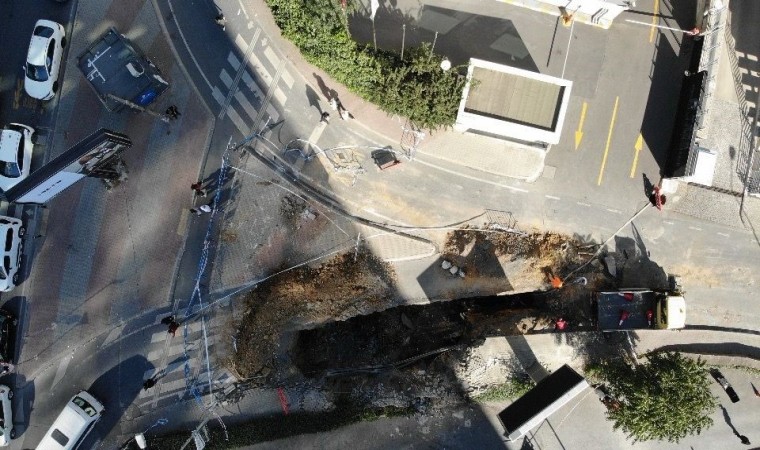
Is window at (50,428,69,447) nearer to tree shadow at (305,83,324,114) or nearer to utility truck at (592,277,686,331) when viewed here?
tree shadow at (305,83,324,114)

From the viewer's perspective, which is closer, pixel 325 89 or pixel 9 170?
pixel 9 170

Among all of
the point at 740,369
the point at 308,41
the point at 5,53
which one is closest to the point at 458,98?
the point at 308,41

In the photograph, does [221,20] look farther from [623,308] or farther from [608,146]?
[623,308]

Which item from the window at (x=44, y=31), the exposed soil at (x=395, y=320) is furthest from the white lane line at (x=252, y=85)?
the window at (x=44, y=31)

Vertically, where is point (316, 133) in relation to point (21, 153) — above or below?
above

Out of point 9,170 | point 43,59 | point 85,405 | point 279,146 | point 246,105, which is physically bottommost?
point 85,405

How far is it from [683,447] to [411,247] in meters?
19.2

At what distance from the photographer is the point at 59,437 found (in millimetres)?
24922

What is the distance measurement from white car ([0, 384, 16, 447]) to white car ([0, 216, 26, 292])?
579 centimetres

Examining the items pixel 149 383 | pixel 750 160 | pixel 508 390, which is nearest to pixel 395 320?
pixel 508 390

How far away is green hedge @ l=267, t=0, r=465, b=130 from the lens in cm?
2169

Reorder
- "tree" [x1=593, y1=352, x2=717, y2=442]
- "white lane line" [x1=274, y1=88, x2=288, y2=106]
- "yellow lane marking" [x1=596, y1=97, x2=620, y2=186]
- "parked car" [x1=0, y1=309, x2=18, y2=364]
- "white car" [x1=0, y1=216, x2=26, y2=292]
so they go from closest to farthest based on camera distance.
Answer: "tree" [x1=593, y1=352, x2=717, y2=442] < "white car" [x1=0, y1=216, x2=26, y2=292] < "yellow lane marking" [x1=596, y1=97, x2=620, y2=186] < "white lane line" [x1=274, y1=88, x2=288, y2=106] < "parked car" [x1=0, y1=309, x2=18, y2=364]

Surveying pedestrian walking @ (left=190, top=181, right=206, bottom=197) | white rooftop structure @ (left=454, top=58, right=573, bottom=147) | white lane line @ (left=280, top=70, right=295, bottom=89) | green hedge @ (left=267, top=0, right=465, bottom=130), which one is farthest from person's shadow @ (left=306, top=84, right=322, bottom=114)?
white rooftop structure @ (left=454, top=58, right=573, bottom=147)

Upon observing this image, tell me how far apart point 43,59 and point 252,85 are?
35.4ft
